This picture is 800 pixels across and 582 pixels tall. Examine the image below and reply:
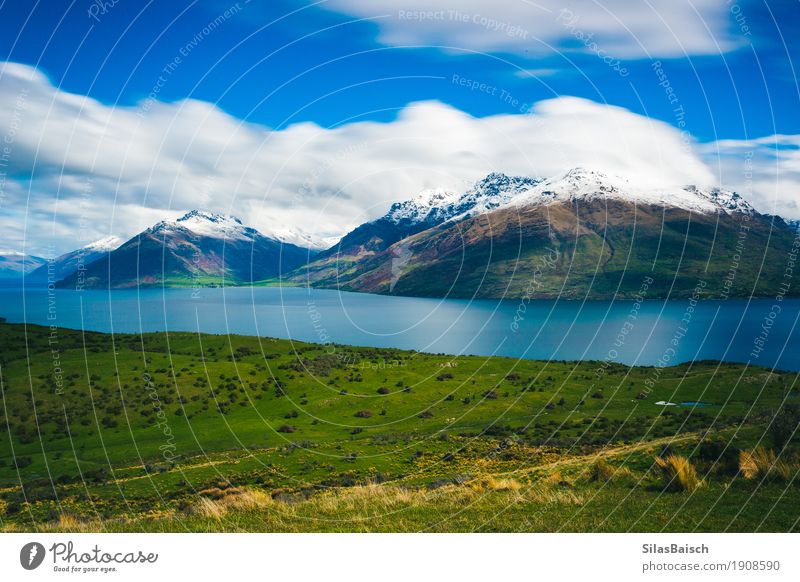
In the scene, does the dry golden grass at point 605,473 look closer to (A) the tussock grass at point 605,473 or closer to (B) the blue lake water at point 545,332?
(A) the tussock grass at point 605,473

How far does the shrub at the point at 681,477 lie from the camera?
15008mm

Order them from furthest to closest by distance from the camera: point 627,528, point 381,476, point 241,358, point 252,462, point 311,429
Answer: point 241,358 → point 311,429 → point 252,462 → point 381,476 → point 627,528

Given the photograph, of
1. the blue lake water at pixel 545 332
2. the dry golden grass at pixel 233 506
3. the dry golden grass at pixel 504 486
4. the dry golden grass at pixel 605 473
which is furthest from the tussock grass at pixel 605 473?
the blue lake water at pixel 545 332

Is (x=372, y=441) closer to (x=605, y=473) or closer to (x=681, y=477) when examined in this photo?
(x=605, y=473)

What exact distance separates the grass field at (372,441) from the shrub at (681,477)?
72 mm

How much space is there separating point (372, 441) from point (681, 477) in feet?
103

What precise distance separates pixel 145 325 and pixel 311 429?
140290 mm

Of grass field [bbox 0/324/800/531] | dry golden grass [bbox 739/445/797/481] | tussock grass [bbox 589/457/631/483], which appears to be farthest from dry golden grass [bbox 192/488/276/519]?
dry golden grass [bbox 739/445/797/481]

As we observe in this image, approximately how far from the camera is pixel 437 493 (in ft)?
59.7

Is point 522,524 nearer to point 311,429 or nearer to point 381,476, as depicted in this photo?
point 381,476

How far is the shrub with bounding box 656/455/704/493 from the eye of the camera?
15.0 m

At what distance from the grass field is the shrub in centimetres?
7
